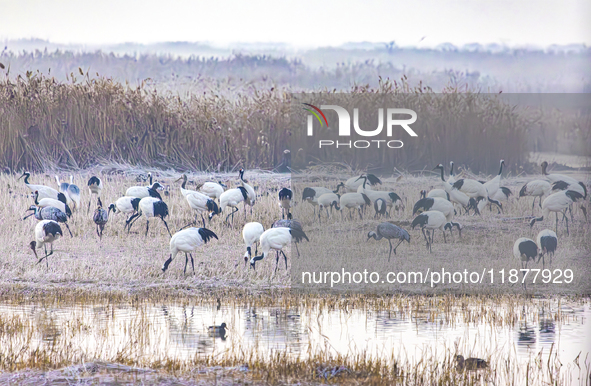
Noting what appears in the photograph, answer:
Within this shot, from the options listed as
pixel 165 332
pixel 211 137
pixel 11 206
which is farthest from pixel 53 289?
pixel 211 137

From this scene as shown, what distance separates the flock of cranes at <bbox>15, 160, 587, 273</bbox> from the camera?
8797mm

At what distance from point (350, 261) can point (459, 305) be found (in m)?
2.19

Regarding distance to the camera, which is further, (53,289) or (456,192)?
(456,192)

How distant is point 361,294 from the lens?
26.3ft

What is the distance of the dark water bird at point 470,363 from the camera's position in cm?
538

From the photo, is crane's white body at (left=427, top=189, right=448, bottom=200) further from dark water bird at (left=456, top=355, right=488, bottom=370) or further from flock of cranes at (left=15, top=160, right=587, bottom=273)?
dark water bird at (left=456, top=355, right=488, bottom=370)

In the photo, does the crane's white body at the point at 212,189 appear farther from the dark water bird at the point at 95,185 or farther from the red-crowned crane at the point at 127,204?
the dark water bird at the point at 95,185

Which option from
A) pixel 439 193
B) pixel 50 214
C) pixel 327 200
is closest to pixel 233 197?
pixel 327 200

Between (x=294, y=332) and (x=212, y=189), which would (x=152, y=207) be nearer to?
(x=212, y=189)

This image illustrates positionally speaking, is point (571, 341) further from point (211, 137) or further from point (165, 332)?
point (211, 137)

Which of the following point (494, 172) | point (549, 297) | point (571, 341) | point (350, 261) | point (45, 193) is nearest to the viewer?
point (571, 341)

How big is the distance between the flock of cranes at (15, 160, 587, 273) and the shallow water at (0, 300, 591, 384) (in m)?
1.41

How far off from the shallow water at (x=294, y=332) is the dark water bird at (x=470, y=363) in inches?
6.3

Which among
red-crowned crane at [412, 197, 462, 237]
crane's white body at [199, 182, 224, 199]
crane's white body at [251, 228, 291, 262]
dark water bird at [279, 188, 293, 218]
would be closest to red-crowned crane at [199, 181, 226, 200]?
crane's white body at [199, 182, 224, 199]
